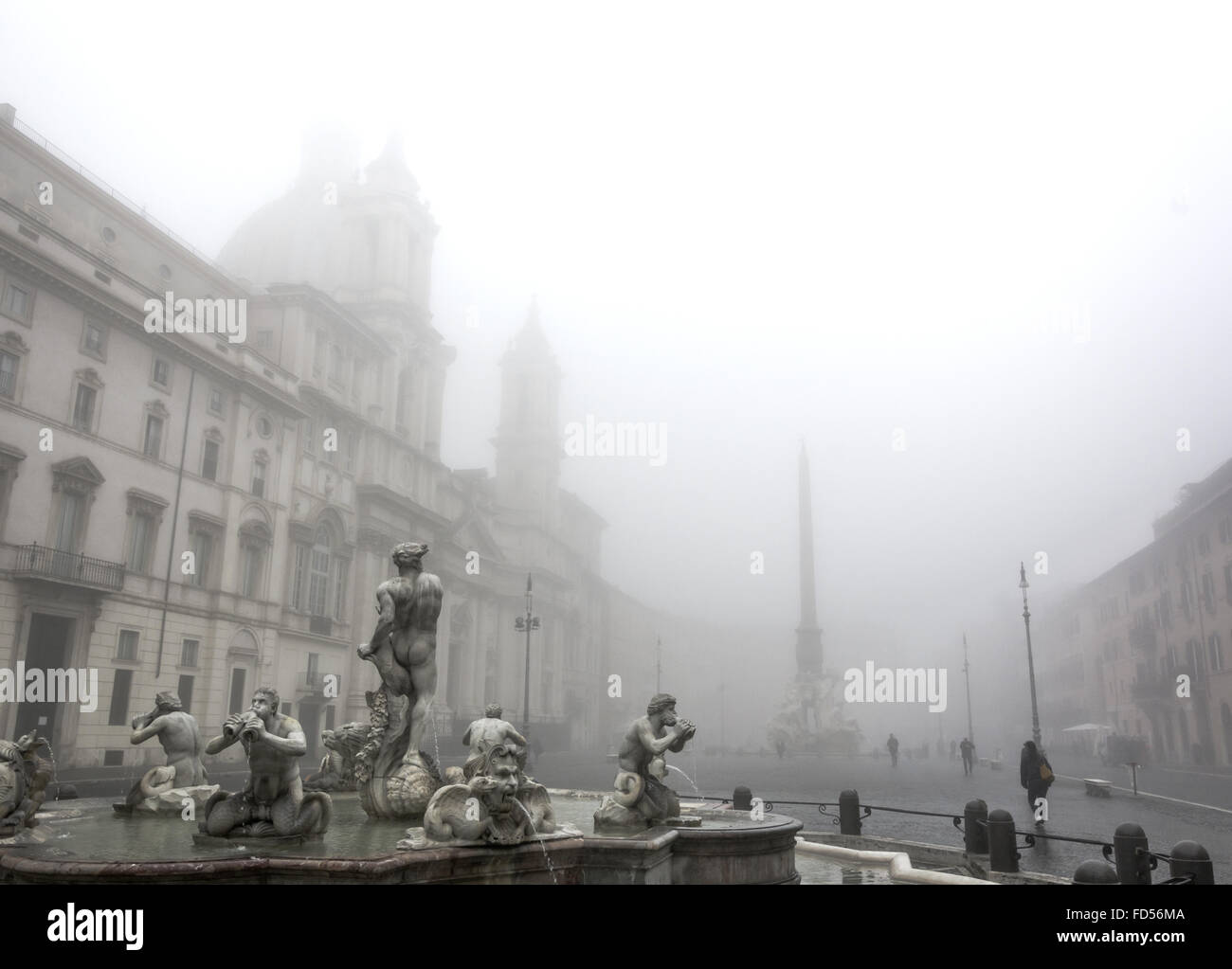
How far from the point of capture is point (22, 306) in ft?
89.9

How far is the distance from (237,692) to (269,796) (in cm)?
3071

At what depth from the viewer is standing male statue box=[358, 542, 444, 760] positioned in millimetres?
9125

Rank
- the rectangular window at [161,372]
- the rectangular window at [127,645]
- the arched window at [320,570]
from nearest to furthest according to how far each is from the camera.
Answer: the rectangular window at [127,645]
the rectangular window at [161,372]
the arched window at [320,570]

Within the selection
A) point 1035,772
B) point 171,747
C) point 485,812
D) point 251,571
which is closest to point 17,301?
point 251,571

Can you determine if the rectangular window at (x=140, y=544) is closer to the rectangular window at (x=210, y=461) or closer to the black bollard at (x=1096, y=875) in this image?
the rectangular window at (x=210, y=461)

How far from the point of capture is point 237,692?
1396 inches

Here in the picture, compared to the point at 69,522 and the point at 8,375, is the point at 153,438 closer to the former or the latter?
the point at 69,522

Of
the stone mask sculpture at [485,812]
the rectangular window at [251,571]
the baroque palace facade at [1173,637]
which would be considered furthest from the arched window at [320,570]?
the baroque palace facade at [1173,637]

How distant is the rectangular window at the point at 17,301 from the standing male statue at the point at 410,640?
2356 centimetres

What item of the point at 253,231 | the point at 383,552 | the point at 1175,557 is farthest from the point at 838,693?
the point at 253,231

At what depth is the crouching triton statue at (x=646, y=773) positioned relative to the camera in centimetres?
853
